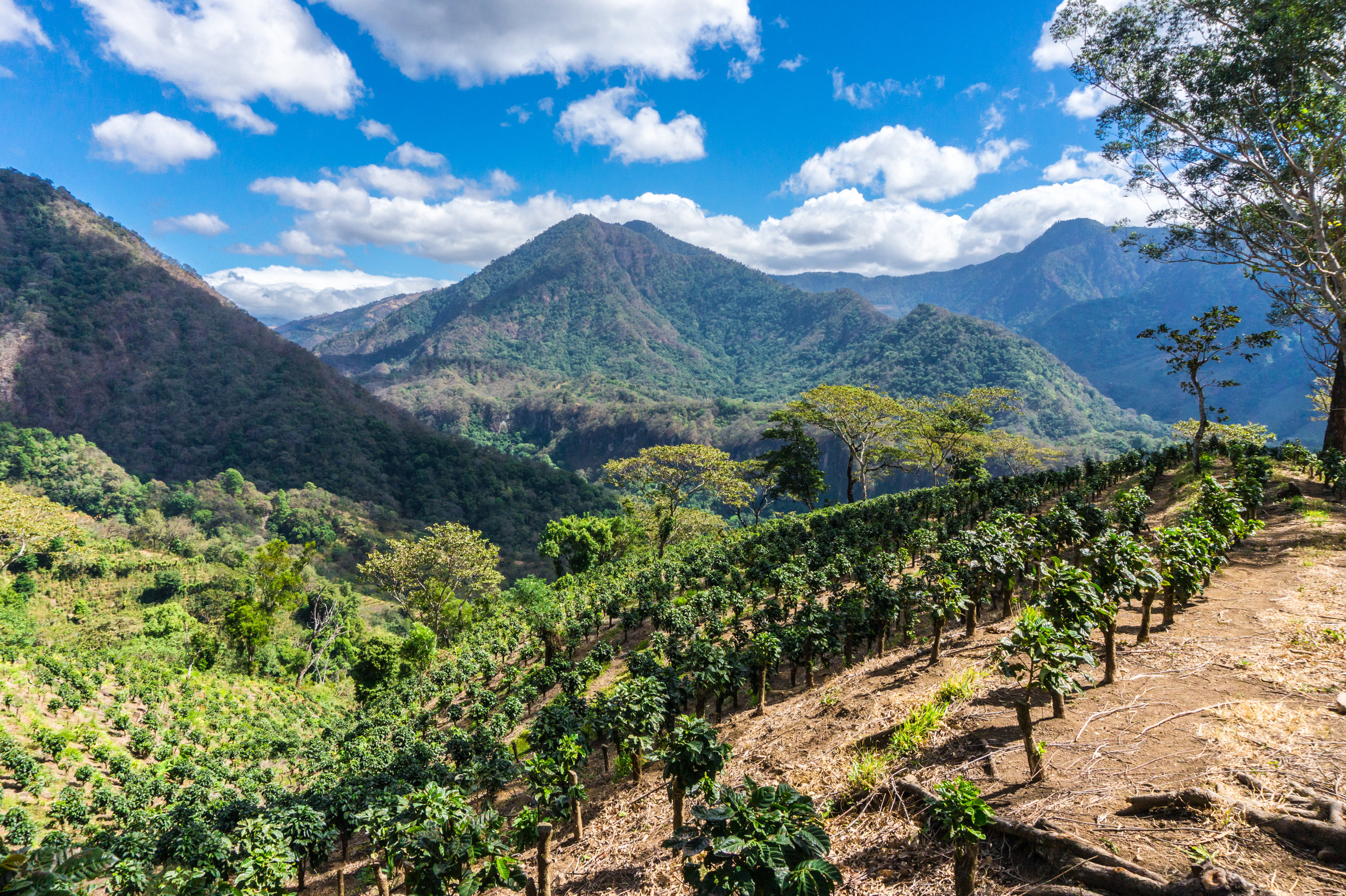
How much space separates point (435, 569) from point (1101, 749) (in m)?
38.4

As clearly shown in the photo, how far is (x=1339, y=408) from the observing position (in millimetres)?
18781

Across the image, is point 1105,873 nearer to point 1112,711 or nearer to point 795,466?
point 1112,711

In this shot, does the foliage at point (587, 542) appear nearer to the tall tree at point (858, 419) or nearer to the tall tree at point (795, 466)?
the tall tree at point (795, 466)

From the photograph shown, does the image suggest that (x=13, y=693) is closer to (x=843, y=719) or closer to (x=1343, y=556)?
(x=843, y=719)

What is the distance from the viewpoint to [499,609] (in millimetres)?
34188

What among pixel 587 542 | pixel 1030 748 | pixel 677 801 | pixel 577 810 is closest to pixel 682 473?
pixel 587 542

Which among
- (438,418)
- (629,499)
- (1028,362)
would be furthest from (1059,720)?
(1028,362)

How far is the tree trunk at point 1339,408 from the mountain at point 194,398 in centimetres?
7678

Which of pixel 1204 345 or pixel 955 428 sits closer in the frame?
pixel 1204 345

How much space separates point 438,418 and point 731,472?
16143 cm

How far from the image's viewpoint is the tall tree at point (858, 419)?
114ft

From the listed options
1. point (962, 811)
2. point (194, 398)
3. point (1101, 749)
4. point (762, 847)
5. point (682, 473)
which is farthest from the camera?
point (194, 398)

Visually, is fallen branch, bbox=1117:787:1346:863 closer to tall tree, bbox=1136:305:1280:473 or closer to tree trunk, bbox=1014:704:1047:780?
tree trunk, bbox=1014:704:1047:780

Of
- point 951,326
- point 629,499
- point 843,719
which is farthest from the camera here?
point 951,326
